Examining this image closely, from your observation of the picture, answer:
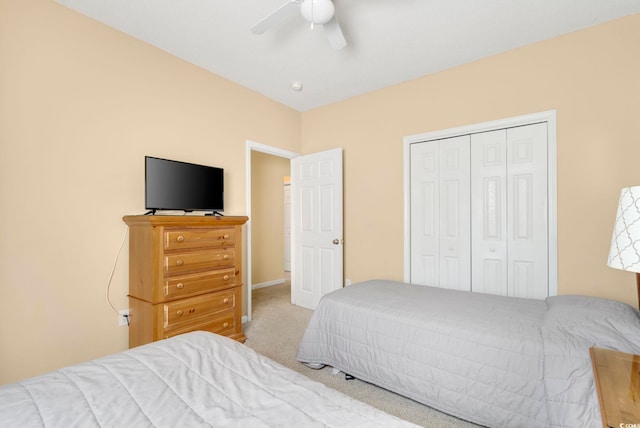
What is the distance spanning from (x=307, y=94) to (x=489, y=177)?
2321mm

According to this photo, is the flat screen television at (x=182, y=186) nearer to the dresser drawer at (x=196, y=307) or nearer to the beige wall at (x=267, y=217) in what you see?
A: the dresser drawer at (x=196, y=307)

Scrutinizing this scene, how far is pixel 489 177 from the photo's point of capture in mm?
2828

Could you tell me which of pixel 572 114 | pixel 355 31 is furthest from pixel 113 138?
pixel 572 114

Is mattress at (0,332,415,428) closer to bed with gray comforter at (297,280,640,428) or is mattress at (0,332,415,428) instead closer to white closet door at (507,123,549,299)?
bed with gray comforter at (297,280,640,428)

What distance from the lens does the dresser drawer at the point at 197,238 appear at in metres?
2.28

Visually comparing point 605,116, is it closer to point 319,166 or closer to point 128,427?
point 319,166

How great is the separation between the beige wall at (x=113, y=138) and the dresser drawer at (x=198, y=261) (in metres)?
0.52

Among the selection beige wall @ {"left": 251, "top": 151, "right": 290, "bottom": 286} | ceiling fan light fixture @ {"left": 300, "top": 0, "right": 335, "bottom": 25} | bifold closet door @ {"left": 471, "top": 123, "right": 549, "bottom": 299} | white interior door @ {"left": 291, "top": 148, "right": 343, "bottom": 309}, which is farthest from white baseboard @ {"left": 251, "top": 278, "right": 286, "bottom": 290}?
ceiling fan light fixture @ {"left": 300, "top": 0, "right": 335, "bottom": 25}

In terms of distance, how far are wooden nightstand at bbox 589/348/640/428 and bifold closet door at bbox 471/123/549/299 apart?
1.60m

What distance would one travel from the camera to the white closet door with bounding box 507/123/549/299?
8.39ft

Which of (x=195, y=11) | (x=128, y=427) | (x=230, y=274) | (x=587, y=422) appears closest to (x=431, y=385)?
(x=587, y=422)

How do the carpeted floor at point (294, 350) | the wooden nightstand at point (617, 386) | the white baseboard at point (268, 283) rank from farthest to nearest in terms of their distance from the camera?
the white baseboard at point (268, 283) → the carpeted floor at point (294, 350) → the wooden nightstand at point (617, 386)

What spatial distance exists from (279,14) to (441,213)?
2.39 metres

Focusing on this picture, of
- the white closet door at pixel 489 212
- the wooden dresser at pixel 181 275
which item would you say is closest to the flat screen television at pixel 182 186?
the wooden dresser at pixel 181 275
